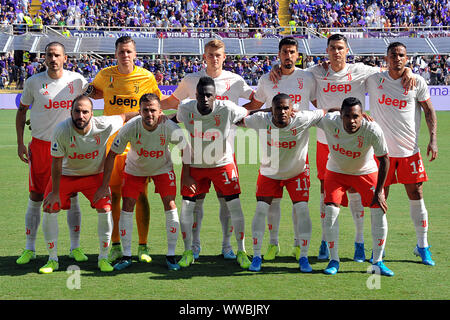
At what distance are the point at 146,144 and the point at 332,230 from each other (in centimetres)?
222

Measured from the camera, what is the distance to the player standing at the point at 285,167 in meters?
6.54

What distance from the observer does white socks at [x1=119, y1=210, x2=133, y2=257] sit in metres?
6.72

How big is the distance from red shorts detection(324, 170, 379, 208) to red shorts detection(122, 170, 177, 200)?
1715 millimetres

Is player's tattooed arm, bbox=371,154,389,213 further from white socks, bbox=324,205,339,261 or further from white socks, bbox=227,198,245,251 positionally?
white socks, bbox=227,198,245,251

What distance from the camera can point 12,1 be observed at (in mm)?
40469

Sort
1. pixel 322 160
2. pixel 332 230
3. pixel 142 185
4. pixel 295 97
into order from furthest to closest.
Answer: pixel 322 160, pixel 295 97, pixel 142 185, pixel 332 230

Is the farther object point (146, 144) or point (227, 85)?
point (227, 85)

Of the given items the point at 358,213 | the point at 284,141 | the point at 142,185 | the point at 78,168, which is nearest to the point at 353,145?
the point at 284,141

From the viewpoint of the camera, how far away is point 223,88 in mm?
7398

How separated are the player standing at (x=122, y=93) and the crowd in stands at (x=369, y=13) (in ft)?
118

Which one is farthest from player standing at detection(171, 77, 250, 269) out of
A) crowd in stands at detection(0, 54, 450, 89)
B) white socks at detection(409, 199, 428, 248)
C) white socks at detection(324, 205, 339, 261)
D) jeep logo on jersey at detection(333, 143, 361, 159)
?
crowd in stands at detection(0, 54, 450, 89)

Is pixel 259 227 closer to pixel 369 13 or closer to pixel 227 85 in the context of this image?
pixel 227 85

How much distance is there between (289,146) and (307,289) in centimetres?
164

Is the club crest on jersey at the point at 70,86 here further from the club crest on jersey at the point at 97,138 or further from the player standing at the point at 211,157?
the player standing at the point at 211,157
